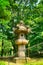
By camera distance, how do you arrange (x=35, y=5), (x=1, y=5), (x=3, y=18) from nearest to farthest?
(x=1, y=5), (x=3, y=18), (x=35, y=5)

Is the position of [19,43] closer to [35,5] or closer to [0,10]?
[0,10]

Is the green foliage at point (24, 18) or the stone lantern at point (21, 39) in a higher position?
the green foliage at point (24, 18)

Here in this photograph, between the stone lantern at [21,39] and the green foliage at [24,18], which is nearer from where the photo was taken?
the stone lantern at [21,39]

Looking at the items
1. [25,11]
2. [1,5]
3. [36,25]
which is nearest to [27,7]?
[25,11]

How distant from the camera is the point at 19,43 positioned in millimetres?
15062

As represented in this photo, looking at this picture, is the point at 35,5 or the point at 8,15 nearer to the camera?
the point at 8,15

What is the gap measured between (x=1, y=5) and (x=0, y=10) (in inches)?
27.2

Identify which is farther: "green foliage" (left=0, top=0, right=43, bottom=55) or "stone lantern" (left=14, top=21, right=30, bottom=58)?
"green foliage" (left=0, top=0, right=43, bottom=55)

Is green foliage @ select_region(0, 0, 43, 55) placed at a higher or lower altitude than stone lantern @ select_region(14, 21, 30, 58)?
higher

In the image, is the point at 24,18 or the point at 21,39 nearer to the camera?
the point at 21,39

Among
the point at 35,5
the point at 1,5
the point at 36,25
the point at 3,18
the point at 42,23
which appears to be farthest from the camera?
the point at 35,5

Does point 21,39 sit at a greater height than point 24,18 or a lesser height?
lesser

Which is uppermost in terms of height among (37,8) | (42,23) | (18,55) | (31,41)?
(37,8)

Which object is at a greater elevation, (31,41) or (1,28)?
(1,28)
